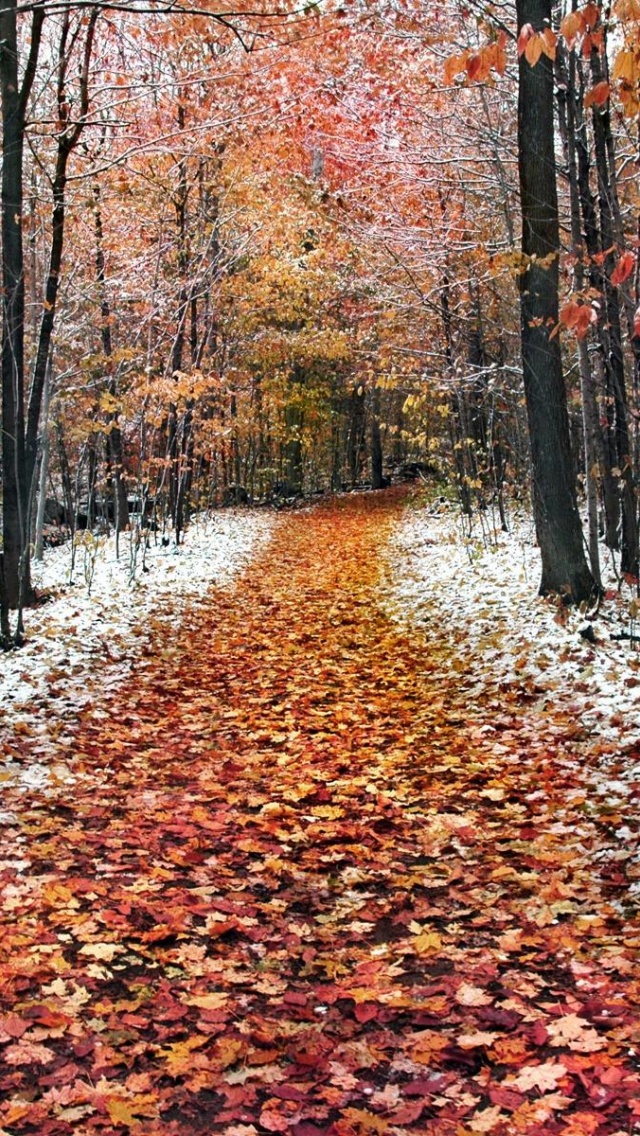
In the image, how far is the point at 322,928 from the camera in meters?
3.73

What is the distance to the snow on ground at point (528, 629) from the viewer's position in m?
6.17

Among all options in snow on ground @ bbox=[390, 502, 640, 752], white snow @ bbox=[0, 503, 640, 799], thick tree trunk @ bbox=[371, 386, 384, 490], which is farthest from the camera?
thick tree trunk @ bbox=[371, 386, 384, 490]

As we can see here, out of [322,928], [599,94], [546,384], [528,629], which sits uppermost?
[599,94]

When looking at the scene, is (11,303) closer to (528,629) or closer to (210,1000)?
(528,629)

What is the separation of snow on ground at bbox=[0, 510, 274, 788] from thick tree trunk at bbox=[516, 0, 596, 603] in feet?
14.0

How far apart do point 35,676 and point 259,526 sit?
14913 mm

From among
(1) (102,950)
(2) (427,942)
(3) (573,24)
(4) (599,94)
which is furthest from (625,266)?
(1) (102,950)

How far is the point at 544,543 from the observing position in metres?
8.55

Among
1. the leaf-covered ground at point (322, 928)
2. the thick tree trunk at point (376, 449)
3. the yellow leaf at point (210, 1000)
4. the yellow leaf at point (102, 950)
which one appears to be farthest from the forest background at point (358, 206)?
the thick tree trunk at point (376, 449)

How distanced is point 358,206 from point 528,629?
6940mm

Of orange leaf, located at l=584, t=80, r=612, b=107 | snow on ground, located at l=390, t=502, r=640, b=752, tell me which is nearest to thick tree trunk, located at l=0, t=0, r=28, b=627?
snow on ground, located at l=390, t=502, r=640, b=752

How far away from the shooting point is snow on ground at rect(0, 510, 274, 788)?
19.9 ft

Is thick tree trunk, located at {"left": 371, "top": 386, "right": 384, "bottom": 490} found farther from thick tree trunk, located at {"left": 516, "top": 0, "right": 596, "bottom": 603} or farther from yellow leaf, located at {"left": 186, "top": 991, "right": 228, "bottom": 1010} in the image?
yellow leaf, located at {"left": 186, "top": 991, "right": 228, "bottom": 1010}

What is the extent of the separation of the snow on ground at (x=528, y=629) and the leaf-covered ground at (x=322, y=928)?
36 centimetres
